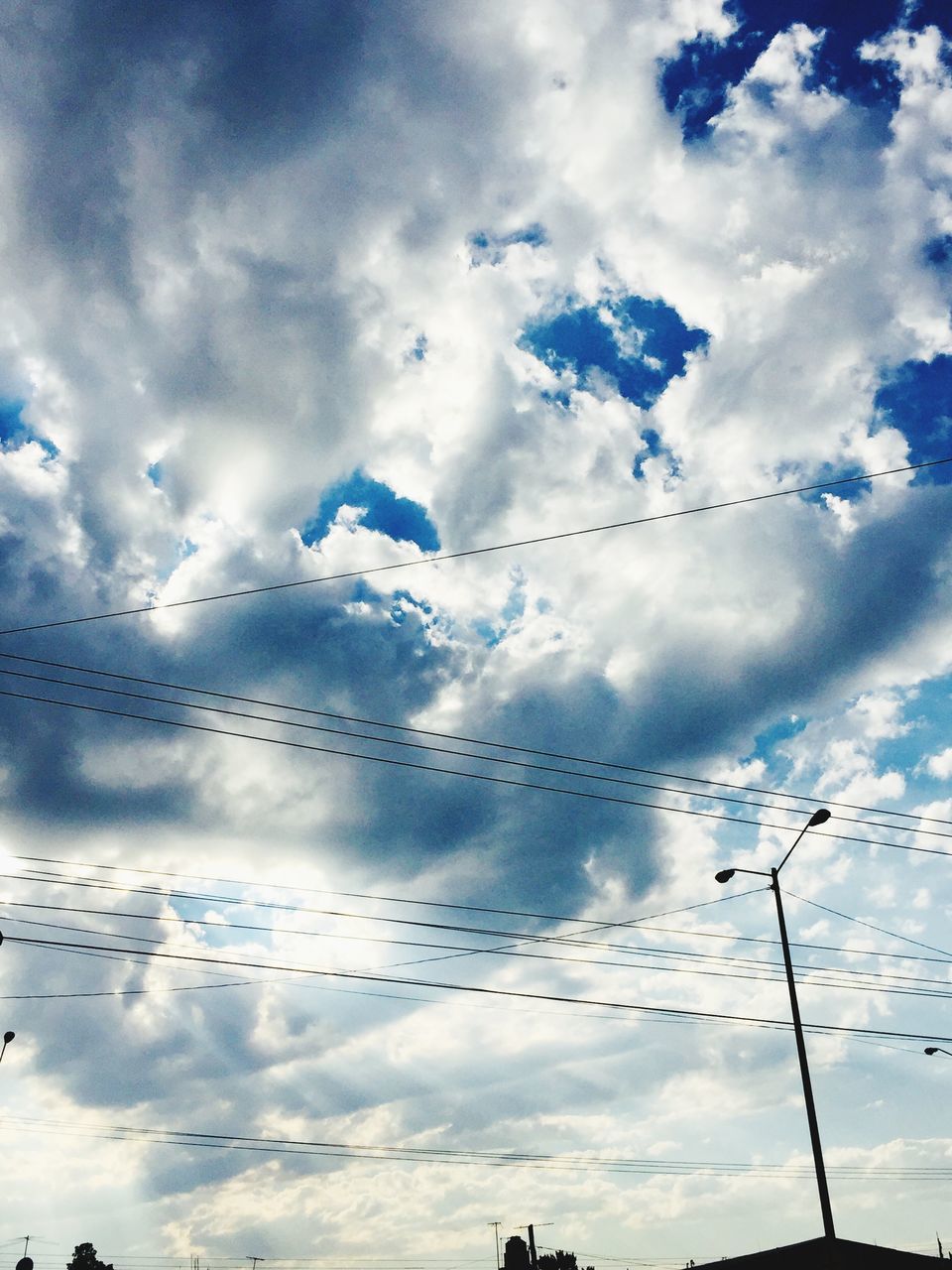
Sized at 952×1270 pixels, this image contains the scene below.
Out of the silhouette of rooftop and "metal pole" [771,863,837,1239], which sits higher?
"metal pole" [771,863,837,1239]

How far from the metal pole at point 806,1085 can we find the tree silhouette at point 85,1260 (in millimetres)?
115004

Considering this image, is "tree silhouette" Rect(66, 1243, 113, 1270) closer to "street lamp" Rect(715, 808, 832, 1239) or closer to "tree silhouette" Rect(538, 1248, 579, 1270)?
"tree silhouette" Rect(538, 1248, 579, 1270)

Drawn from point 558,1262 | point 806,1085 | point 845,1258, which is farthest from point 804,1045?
point 558,1262

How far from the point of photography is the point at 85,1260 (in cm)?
10369

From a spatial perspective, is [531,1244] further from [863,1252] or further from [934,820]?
[934,820]

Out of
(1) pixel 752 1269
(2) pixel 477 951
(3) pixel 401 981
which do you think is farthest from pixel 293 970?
(1) pixel 752 1269

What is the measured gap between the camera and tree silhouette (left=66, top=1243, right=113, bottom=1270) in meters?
103

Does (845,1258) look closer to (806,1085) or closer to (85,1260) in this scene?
(806,1085)

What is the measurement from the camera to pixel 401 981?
20578 mm

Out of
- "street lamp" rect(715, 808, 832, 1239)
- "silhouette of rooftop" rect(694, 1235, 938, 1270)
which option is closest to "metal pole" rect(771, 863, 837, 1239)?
"street lamp" rect(715, 808, 832, 1239)

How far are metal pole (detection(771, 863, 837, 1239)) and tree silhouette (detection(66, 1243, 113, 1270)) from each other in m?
115

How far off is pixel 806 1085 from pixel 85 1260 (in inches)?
4594

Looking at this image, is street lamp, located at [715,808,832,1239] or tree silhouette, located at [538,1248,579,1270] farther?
tree silhouette, located at [538,1248,579,1270]

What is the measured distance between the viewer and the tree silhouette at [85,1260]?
103125 millimetres
